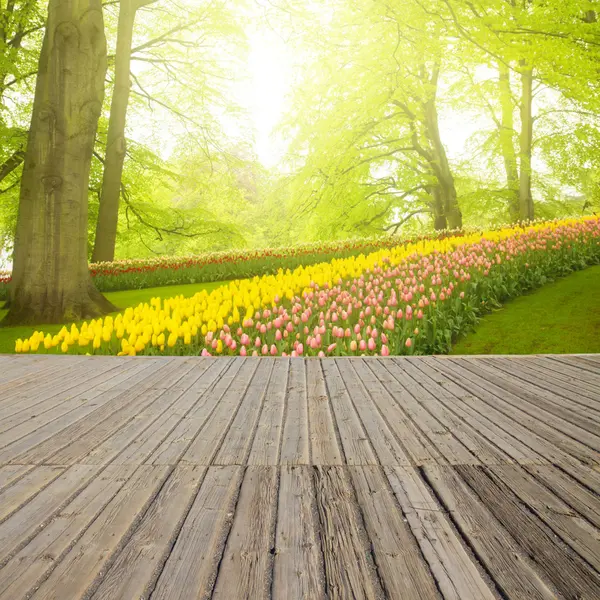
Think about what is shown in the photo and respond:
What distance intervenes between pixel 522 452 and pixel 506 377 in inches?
66.0

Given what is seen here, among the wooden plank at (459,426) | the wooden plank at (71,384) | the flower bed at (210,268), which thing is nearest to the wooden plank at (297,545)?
the wooden plank at (459,426)

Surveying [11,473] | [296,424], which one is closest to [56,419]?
[11,473]

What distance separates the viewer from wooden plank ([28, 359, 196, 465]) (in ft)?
8.80

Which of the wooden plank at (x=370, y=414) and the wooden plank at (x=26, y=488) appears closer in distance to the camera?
the wooden plank at (x=26, y=488)

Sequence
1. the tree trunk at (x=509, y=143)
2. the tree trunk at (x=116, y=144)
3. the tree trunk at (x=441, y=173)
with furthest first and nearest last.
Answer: the tree trunk at (x=441, y=173), the tree trunk at (x=509, y=143), the tree trunk at (x=116, y=144)

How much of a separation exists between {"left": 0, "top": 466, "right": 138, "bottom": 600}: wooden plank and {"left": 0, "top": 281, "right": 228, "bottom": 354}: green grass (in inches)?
218

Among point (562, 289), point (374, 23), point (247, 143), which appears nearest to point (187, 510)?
point (374, 23)

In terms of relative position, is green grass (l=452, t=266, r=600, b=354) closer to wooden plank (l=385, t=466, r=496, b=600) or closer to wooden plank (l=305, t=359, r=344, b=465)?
wooden plank (l=305, t=359, r=344, b=465)

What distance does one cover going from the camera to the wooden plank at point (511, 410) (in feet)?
8.87

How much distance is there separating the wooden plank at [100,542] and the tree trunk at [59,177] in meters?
6.86

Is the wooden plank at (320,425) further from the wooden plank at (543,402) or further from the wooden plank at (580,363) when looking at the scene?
the wooden plank at (580,363)

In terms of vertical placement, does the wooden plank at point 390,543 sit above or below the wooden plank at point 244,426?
below

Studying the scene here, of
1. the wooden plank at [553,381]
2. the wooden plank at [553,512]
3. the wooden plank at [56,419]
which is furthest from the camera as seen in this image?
the wooden plank at [553,381]

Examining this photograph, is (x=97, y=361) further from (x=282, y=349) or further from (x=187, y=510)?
(x=187, y=510)
